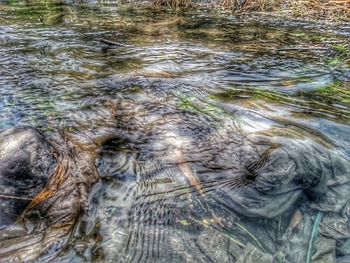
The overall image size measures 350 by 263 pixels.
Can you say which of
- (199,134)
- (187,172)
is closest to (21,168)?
(187,172)

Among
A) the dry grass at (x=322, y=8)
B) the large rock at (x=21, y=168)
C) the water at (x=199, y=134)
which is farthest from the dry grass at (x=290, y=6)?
the large rock at (x=21, y=168)

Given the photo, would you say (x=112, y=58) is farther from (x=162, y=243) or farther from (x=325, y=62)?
(x=162, y=243)

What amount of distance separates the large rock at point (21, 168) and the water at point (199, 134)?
32cm

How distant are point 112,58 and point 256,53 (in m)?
1.83

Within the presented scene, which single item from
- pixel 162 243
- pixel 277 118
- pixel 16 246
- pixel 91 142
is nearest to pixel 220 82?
pixel 277 118

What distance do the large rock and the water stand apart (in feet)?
1.05

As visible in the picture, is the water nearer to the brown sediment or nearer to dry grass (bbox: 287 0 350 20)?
the brown sediment

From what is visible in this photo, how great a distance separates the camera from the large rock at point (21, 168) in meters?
1.81

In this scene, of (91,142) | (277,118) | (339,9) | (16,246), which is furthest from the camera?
(339,9)

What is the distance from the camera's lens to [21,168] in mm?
1941

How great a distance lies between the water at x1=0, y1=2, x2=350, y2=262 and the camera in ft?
5.75

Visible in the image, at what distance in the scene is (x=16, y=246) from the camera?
5.35ft

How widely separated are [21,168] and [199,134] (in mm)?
1157

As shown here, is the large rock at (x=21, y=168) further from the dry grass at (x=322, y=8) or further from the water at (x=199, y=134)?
→ the dry grass at (x=322, y=8)
